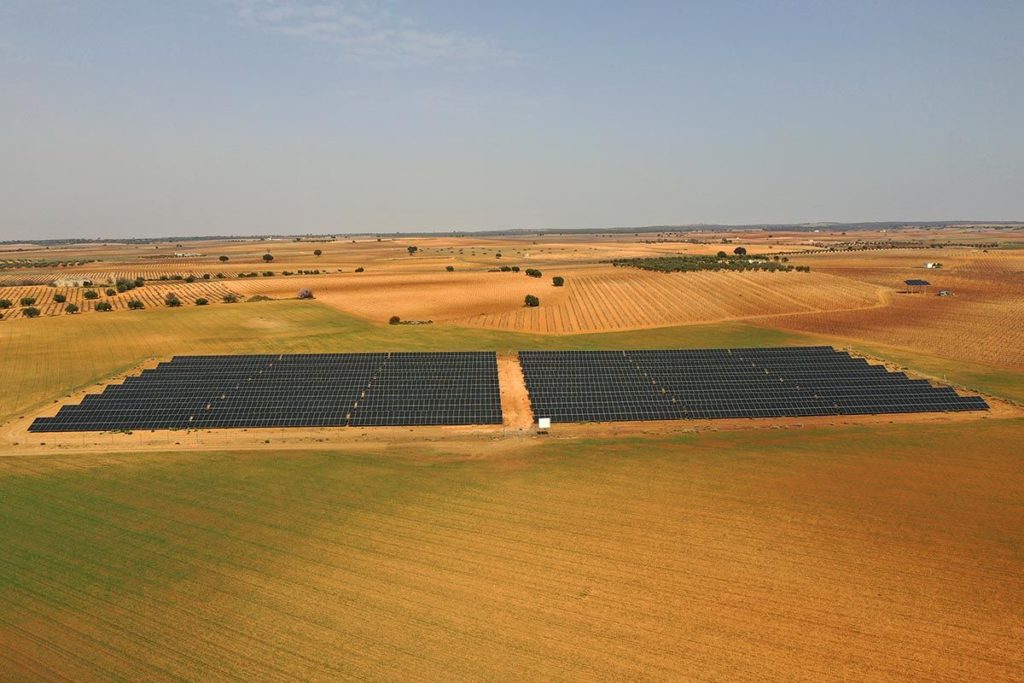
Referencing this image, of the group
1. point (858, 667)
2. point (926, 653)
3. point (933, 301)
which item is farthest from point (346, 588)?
point (933, 301)

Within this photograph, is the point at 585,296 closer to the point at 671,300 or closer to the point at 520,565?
the point at 671,300

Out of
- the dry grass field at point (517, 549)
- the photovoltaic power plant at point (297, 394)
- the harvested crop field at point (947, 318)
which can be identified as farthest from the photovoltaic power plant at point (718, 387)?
the harvested crop field at point (947, 318)

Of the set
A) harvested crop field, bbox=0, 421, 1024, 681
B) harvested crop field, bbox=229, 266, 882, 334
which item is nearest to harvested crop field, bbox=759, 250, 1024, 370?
harvested crop field, bbox=229, 266, 882, 334

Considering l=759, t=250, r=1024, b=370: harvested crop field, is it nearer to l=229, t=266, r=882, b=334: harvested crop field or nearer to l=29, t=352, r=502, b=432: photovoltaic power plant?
l=229, t=266, r=882, b=334: harvested crop field

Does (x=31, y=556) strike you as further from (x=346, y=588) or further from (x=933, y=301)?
(x=933, y=301)

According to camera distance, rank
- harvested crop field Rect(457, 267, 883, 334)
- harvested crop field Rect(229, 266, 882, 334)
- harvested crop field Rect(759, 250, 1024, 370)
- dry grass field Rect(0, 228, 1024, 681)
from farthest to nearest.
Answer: harvested crop field Rect(229, 266, 882, 334)
harvested crop field Rect(457, 267, 883, 334)
harvested crop field Rect(759, 250, 1024, 370)
dry grass field Rect(0, 228, 1024, 681)

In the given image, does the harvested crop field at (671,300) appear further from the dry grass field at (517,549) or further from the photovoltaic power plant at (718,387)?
the dry grass field at (517,549)
